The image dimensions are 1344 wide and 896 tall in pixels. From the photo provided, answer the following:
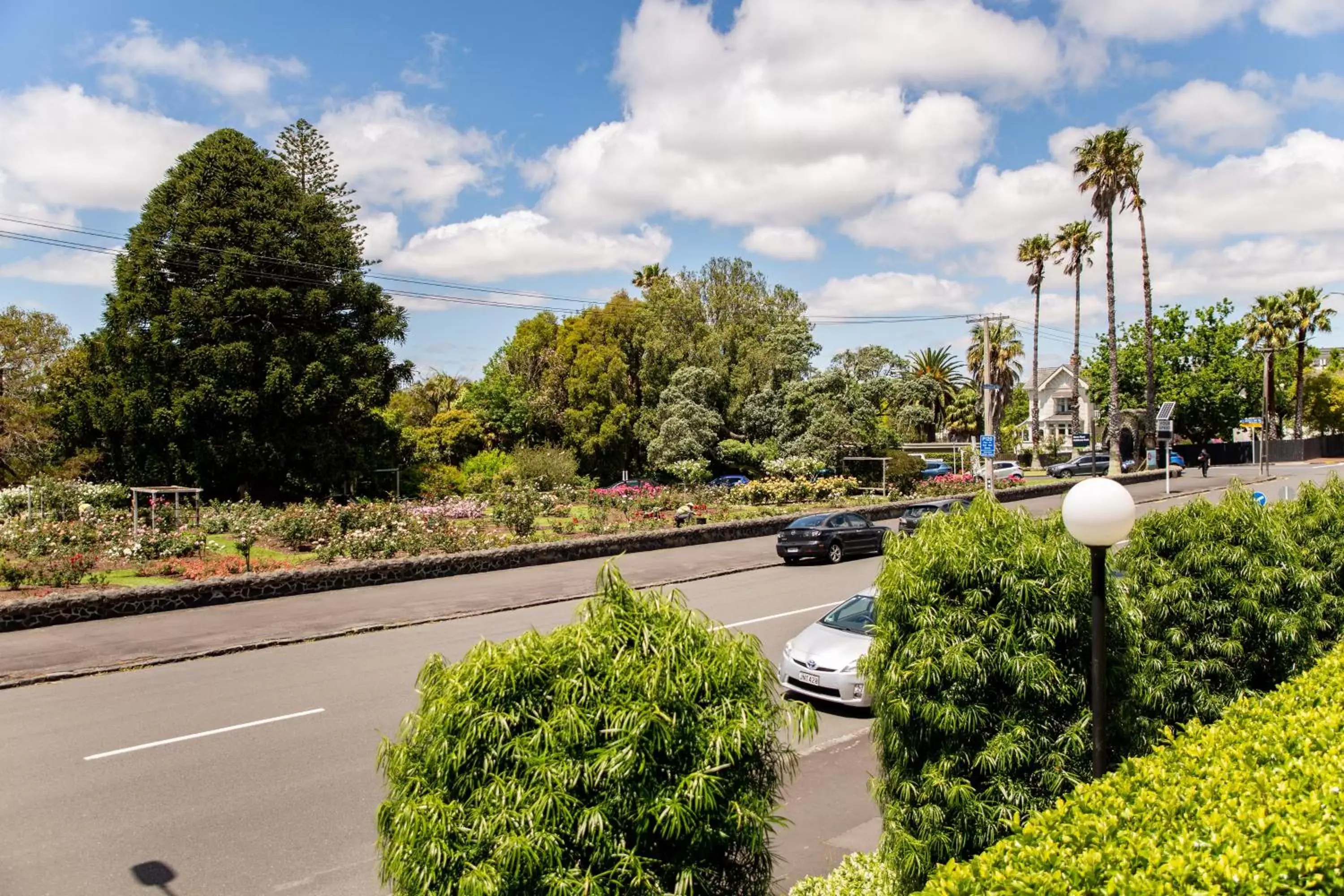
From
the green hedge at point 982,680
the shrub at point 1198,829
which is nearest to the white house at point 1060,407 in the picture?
the green hedge at point 982,680

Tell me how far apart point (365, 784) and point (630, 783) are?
6053mm

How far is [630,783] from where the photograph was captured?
373cm

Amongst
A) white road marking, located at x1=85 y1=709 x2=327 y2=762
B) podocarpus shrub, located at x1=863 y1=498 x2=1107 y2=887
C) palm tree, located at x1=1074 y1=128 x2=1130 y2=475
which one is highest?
palm tree, located at x1=1074 y1=128 x2=1130 y2=475

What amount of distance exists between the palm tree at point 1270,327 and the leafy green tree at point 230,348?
58094 mm

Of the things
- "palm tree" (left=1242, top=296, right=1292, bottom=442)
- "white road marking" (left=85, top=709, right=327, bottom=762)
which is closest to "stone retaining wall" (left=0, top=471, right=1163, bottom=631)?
"white road marking" (left=85, top=709, right=327, bottom=762)

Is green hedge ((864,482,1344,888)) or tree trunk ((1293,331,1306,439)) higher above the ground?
tree trunk ((1293,331,1306,439))

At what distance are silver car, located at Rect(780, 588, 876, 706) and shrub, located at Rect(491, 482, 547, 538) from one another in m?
15.9

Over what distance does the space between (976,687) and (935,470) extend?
48016 millimetres

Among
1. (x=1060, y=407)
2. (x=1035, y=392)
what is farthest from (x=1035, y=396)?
(x=1060, y=407)

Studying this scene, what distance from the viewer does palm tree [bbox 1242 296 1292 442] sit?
6056 centimetres

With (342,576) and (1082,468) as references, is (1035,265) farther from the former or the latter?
(342,576)

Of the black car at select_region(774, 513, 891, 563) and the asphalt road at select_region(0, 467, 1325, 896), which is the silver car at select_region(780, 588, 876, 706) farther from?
the black car at select_region(774, 513, 891, 563)

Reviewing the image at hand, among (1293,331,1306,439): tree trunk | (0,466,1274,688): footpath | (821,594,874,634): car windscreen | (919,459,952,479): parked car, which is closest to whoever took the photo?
(821,594,874,634): car windscreen

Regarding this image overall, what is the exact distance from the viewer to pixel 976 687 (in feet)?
18.6
